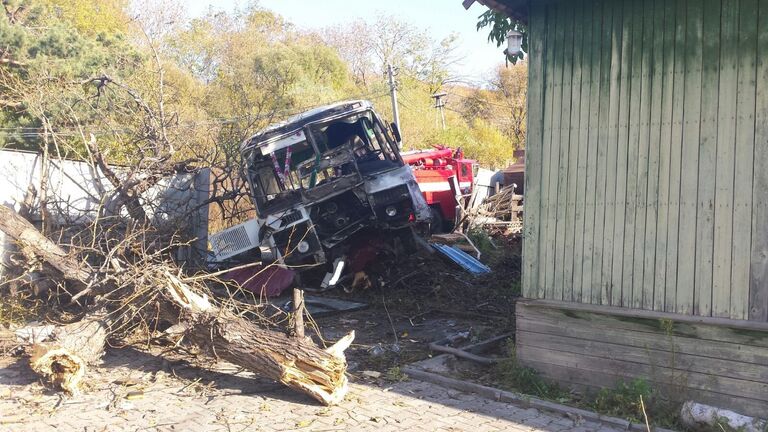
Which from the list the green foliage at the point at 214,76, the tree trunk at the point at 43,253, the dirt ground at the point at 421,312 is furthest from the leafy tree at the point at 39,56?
the dirt ground at the point at 421,312

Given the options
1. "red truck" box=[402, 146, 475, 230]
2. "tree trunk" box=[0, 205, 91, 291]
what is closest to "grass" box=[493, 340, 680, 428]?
"tree trunk" box=[0, 205, 91, 291]

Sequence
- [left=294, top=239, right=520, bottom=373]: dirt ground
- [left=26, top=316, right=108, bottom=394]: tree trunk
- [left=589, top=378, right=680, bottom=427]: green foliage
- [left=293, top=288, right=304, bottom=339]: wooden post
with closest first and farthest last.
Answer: [left=589, top=378, right=680, bottom=427]: green foliage → [left=26, top=316, right=108, bottom=394]: tree trunk → [left=293, top=288, right=304, bottom=339]: wooden post → [left=294, top=239, right=520, bottom=373]: dirt ground

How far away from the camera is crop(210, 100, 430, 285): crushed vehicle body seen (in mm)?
10297

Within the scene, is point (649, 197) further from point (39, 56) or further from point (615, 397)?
point (39, 56)

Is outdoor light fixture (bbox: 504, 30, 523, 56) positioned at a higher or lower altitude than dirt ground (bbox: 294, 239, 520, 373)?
higher

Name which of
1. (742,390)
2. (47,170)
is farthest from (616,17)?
(47,170)

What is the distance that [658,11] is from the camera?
5.25 meters

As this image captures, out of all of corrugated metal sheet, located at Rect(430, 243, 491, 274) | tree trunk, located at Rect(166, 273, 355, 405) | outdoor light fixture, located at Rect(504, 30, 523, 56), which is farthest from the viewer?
corrugated metal sheet, located at Rect(430, 243, 491, 274)

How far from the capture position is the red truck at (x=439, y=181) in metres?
16.0

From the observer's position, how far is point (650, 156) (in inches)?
207

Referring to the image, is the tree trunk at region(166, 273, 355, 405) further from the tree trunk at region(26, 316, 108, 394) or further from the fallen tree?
the tree trunk at region(26, 316, 108, 394)

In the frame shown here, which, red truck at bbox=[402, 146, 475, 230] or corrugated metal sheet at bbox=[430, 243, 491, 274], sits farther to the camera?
red truck at bbox=[402, 146, 475, 230]

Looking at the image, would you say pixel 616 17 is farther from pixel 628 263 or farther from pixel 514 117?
pixel 514 117

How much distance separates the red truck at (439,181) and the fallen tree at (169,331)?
31.5 feet
